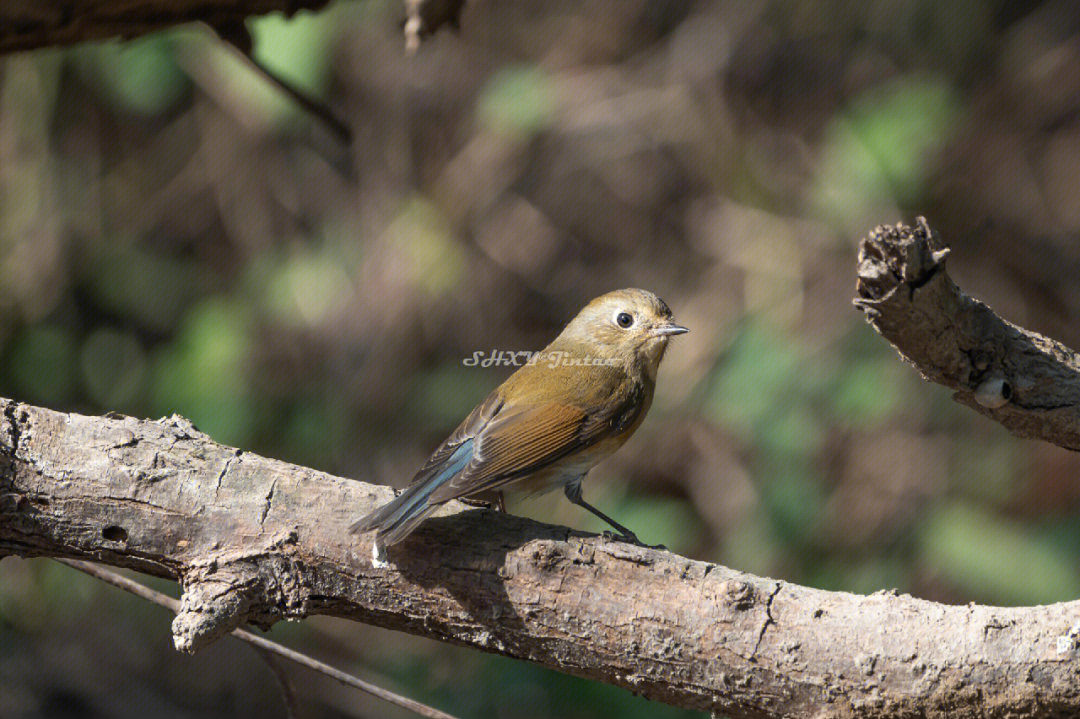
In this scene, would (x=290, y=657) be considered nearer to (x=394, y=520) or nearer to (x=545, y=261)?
(x=394, y=520)

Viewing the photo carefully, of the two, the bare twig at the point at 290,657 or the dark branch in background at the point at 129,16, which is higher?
the dark branch in background at the point at 129,16

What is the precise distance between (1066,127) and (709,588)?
15.2 ft

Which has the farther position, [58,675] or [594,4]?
[594,4]

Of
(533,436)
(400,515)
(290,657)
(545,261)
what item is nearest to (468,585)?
(400,515)

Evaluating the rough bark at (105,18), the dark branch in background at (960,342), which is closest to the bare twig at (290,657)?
the dark branch in background at (960,342)

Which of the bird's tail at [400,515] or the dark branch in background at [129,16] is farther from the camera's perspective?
the dark branch in background at [129,16]

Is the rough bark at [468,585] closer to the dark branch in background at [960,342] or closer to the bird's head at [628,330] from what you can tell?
the dark branch in background at [960,342]

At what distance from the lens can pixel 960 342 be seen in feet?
6.54

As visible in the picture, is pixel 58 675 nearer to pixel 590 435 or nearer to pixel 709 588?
pixel 590 435

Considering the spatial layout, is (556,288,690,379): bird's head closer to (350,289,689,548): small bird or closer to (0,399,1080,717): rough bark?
(350,289,689,548): small bird

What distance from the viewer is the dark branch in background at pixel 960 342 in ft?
5.70

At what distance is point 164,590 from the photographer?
15.8 ft

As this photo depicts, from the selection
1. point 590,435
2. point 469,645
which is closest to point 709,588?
point 469,645

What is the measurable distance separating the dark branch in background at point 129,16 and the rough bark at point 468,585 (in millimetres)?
1061
